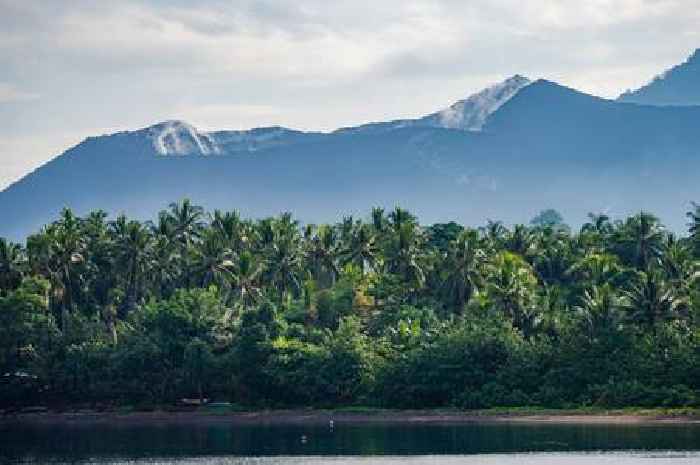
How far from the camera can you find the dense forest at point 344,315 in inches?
4476

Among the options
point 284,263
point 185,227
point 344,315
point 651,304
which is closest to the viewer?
point 651,304

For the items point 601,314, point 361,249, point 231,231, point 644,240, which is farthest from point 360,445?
point 644,240

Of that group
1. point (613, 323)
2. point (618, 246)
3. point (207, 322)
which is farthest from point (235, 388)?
point (618, 246)

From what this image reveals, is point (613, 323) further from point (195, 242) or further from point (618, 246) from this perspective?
point (195, 242)

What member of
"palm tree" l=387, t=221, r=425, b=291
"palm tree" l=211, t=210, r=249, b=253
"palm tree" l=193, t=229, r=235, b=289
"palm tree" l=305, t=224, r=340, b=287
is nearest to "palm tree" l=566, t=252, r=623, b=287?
"palm tree" l=387, t=221, r=425, b=291

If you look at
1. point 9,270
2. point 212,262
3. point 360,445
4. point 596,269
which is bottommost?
point 360,445

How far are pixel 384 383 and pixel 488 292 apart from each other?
13031 millimetres

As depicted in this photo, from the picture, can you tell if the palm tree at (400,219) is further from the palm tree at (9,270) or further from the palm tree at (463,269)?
the palm tree at (9,270)

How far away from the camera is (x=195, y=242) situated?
142m

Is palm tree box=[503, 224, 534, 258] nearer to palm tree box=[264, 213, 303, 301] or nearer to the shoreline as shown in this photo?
palm tree box=[264, 213, 303, 301]

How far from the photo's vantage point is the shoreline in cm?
10712

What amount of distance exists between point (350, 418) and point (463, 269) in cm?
2244

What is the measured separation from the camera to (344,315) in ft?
435

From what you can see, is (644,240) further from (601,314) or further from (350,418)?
(350,418)
